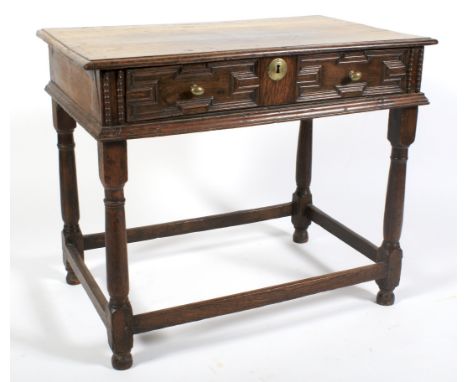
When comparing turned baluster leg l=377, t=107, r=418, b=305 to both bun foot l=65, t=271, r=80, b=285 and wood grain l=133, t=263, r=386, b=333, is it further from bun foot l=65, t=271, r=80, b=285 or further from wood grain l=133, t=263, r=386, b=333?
bun foot l=65, t=271, r=80, b=285

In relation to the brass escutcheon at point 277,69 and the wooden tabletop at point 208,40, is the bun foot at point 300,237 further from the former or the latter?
the brass escutcheon at point 277,69

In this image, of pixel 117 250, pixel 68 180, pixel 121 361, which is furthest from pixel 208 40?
pixel 121 361

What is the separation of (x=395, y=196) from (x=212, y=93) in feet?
3.61

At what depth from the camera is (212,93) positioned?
3330 mm

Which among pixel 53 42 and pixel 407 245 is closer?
pixel 53 42

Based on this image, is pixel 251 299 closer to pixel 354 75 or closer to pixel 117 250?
pixel 117 250

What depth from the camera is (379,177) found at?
5484 millimetres

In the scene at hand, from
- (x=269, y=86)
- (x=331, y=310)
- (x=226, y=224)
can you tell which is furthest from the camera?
(x=226, y=224)

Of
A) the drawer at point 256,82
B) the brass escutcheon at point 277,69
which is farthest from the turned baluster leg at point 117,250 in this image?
the brass escutcheon at point 277,69

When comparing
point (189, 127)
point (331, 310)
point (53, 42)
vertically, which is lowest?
point (331, 310)

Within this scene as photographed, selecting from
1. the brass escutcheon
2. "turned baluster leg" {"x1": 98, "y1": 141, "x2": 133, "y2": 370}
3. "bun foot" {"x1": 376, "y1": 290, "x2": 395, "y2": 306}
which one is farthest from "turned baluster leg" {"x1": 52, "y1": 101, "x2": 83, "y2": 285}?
"bun foot" {"x1": 376, "y1": 290, "x2": 395, "y2": 306}

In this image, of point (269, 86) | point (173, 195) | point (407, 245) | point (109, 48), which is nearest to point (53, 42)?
point (109, 48)

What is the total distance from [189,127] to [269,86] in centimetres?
37

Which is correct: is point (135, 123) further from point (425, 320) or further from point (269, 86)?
point (425, 320)
